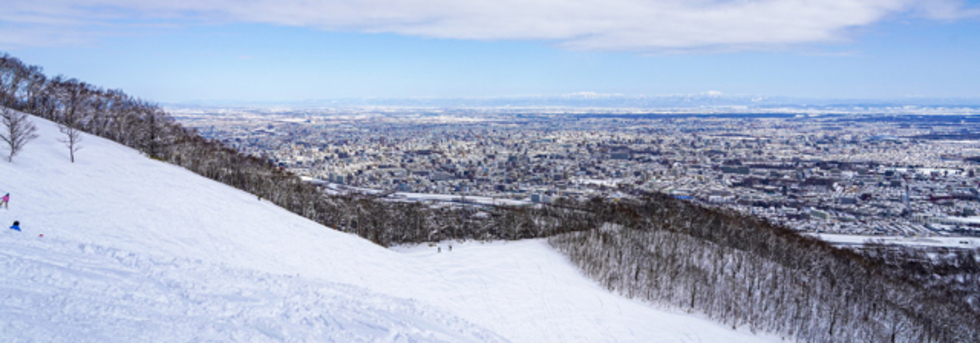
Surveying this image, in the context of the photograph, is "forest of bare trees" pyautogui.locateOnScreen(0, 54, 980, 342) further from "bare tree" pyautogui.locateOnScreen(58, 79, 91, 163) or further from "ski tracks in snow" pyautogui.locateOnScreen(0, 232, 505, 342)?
"ski tracks in snow" pyautogui.locateOnScreen(0, 232, 505, 342)

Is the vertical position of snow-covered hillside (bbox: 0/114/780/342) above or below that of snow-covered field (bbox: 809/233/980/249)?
above

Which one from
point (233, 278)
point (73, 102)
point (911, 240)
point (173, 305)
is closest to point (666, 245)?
point (911, 240)

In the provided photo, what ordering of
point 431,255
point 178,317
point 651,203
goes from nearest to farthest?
1. point 178,317
2. point 431,255
3. point 651,203

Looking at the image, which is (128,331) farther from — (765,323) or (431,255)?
(765,323)

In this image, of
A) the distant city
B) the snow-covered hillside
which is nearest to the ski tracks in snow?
the snow-covered hillside

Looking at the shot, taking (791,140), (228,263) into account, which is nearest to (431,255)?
(228,263)
